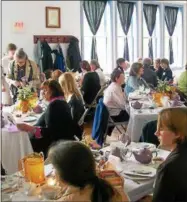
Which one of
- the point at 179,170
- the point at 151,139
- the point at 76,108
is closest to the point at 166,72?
the point at 76,108

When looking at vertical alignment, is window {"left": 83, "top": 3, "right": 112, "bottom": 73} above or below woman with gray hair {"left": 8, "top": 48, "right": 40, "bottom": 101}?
above

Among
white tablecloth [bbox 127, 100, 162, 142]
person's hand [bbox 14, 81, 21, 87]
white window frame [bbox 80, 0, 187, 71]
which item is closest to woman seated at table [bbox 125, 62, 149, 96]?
white tablecloth [bbox 127, 100, 162, 142]

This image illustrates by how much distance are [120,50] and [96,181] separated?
9.49 m

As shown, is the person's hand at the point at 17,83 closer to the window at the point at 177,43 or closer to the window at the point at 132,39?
the window at the point at 132,39

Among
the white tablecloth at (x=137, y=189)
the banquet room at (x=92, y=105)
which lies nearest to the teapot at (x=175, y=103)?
the banquet room at (x=92, y=105)

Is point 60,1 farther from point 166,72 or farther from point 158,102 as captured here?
point 158,102

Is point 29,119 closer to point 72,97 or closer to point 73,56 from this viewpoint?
point 72,97

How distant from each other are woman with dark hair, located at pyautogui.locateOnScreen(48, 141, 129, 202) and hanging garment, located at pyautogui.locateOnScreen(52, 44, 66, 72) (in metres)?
7.55

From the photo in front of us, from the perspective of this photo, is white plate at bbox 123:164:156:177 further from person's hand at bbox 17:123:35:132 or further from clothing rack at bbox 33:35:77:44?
clothing rack at bbox 33:35:77:44

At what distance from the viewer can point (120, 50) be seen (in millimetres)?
11008

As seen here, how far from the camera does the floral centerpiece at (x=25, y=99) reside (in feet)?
15.8

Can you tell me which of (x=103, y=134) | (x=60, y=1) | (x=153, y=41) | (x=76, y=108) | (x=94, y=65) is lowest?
(x=103, y=134)

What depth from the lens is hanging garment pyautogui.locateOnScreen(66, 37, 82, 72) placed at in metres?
9.48

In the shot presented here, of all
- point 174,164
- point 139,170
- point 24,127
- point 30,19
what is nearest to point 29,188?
point 139,170
